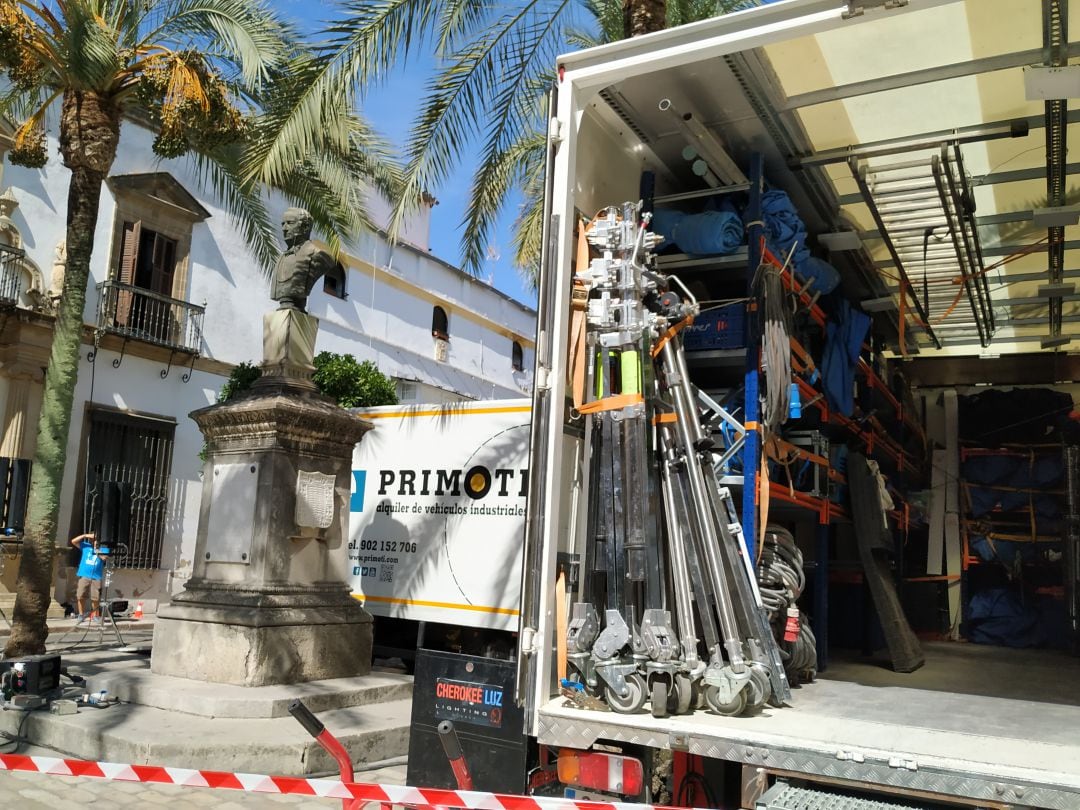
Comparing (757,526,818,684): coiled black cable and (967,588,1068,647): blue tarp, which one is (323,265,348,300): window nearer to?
(967,588,1068,647): blue tarp

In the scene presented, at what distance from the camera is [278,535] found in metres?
8.12

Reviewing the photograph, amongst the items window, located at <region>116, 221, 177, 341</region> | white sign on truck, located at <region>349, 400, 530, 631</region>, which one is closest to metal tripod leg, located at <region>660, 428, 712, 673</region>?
white sign on truck, located at <region>349, 400, 530, 631</region>

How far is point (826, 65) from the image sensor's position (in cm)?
542

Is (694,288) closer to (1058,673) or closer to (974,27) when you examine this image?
(974,27)

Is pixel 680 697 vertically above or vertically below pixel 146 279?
below

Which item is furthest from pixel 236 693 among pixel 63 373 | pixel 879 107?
pixel 879 107

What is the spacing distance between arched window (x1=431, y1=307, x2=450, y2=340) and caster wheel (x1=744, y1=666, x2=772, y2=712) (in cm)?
2341

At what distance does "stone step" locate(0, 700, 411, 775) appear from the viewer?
20.0ft

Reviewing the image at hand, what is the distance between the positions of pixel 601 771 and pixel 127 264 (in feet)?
57.8

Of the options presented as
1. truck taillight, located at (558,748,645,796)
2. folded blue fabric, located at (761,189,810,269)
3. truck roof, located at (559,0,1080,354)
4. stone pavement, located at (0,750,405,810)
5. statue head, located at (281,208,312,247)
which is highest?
statue head, located at (281,208,312,247)

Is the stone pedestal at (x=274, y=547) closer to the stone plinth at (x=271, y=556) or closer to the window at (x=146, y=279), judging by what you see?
the stone plinth at (x=271, y=556)

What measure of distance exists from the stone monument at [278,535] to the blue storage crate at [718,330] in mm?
3728

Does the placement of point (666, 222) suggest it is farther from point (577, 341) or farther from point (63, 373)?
point (63, 373)

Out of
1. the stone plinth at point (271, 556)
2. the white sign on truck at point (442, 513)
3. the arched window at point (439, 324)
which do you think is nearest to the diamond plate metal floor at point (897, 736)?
the stone plinth at point (271, 556)
